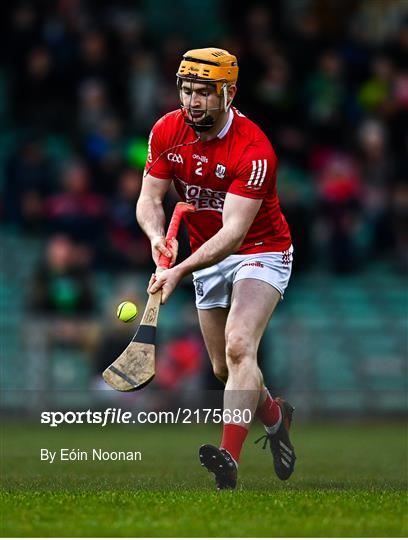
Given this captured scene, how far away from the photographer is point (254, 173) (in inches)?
308

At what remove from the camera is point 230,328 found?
7844mm

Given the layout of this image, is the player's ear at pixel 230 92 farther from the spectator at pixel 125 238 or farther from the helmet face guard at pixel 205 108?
the spectator at pixel 125 238

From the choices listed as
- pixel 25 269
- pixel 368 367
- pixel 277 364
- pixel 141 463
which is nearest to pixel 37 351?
pixel 25 269

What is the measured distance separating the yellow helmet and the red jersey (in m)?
0.31

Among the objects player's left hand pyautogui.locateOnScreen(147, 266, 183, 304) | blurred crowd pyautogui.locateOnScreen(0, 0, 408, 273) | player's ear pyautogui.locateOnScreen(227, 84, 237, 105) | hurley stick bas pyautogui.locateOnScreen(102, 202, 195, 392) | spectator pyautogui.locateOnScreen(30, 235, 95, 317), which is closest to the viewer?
hurley stick bas pyautogui.locateOnScreen(102, 202, 195, 392)

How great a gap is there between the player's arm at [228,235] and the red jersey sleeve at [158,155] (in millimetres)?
546

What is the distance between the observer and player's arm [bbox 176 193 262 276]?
769 centimetres

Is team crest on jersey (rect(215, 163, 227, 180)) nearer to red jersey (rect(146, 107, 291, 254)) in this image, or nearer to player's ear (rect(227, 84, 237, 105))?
red jersey (rect(146, 107, 291, 254))

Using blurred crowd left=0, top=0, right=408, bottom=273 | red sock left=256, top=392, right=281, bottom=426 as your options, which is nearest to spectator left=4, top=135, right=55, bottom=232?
blurred crowd left=0, top=0, right=408, bottom=273

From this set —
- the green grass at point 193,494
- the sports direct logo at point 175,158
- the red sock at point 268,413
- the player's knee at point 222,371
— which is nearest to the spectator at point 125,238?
the green grass at point 193,494

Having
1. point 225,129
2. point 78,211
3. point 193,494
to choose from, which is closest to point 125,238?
point 78,211

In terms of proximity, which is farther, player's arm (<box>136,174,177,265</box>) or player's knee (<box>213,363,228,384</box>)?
player's knee (<box>213,363,228,384</box>)

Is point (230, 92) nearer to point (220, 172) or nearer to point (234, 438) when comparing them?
point (220, 172)

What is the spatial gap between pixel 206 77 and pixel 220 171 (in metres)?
0.55
